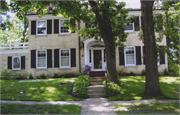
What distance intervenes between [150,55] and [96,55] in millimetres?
8023

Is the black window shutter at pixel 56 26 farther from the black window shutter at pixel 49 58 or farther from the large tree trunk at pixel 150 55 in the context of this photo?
the large tree trunk at pixel 150 55

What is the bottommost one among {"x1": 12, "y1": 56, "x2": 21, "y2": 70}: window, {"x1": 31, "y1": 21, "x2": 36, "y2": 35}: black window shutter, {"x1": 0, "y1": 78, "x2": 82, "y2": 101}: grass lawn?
{"x1": 0, "y1": 78, "x2": 82, "y2": 101}: grass lawn

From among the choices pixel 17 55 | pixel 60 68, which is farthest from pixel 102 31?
pixel 17 55

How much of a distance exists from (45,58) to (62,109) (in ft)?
35.2

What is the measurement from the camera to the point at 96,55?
49.9 feet

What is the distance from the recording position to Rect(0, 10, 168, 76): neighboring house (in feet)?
49.1

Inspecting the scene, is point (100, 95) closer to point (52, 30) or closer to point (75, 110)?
point (75, 110)

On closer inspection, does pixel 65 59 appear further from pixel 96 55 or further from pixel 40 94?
pixel 40 94

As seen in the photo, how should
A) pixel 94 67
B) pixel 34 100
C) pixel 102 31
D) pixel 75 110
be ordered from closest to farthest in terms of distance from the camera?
pixel 75 110, pixel 34 100, pixel 102 31, pixel 94 67

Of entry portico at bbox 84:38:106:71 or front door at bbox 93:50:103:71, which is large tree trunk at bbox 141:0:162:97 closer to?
entry portico at bbox 84:38:106:71

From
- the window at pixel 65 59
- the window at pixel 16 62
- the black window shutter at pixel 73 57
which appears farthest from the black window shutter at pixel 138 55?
the window at pixel 16 62

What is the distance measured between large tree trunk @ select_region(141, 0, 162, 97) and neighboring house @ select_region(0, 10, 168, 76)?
7251 mm

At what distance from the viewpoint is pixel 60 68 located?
1512 centimetres

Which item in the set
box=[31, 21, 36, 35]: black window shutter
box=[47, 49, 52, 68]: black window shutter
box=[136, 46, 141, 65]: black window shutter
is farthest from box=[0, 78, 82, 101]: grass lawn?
box=[136, 46, 141, 65]: black window shutter
